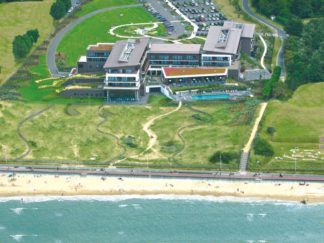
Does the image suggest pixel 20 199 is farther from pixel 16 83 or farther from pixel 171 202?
pixel 16 83

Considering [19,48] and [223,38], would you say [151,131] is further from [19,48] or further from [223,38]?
[19,48]

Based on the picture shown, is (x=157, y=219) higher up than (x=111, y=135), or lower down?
lower down


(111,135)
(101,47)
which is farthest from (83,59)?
(111,135)

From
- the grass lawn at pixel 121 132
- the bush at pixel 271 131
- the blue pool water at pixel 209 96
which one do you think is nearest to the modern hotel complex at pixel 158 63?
the blue pool water at pixel 209 96

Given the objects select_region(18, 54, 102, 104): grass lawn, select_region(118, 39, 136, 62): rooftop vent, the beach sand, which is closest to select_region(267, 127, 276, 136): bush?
the beach sand

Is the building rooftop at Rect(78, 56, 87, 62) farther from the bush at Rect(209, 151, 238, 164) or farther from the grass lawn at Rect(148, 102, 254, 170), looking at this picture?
the bush at Rect(209, 151, 238, 164)
